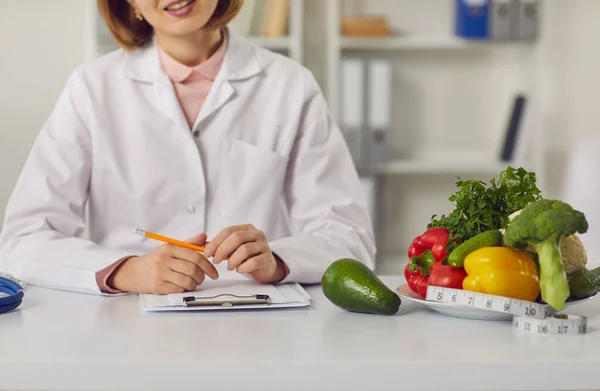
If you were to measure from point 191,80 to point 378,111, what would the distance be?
155cm

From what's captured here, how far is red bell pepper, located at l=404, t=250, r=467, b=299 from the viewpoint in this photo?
1150 millimetres

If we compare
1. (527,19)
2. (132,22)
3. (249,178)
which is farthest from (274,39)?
(249,178)

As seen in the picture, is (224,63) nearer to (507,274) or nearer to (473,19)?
(507,274)

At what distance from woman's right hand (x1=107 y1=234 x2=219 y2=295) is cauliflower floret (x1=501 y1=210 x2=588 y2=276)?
466mm

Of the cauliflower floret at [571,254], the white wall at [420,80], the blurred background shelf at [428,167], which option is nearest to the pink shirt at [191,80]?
the cauliflower floret at [571,254]

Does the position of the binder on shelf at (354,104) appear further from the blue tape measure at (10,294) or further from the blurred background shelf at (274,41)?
the blue tape measure at (10,294)

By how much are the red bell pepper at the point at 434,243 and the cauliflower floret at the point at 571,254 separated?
8cm

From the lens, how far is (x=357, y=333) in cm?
109

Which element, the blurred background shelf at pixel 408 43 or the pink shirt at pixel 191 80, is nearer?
the pink shirt at pixel 191 80

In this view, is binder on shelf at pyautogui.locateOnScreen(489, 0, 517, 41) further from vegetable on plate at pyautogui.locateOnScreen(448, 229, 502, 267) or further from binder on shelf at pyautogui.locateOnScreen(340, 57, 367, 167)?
vegetable on plate at pyautogui.locateOnScreen(448, 229, 502, 267)

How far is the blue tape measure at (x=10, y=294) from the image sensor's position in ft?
3.91

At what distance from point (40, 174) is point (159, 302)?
0.58 metres

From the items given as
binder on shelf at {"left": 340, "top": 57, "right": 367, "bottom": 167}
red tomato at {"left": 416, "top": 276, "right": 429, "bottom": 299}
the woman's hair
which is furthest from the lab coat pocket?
binder on shelf at {"left": 340, "top": 57, "right": 367, "bottom": 167}

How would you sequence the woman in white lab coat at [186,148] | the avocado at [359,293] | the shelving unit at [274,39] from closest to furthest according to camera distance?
the avocado at [359,293] → the woman in white lab coat at [186,148] → the shelving unit at [274,39]
